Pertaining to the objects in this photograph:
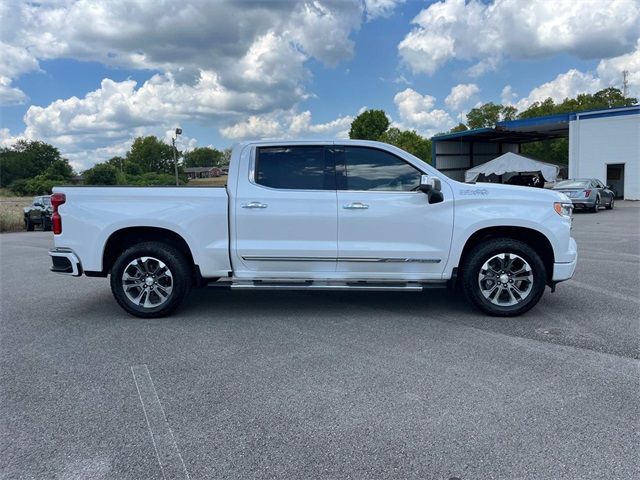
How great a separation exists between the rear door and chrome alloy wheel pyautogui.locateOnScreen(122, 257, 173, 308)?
852mm

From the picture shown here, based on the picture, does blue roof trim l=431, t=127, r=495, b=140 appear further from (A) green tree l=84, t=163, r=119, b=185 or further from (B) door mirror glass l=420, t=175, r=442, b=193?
(A) green tree l=84, t=163, r=119, b=185

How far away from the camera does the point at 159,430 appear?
3.22 m

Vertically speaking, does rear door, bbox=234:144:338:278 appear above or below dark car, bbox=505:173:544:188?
below

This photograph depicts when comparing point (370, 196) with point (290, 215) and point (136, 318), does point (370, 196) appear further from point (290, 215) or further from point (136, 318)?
point (136, 318)

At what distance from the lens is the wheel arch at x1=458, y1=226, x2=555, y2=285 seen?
5.61 meters

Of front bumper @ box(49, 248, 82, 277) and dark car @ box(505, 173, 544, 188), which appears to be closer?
front bumper @ box(49, 248, 82, 277)

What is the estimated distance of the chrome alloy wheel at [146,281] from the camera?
5660 millimetres

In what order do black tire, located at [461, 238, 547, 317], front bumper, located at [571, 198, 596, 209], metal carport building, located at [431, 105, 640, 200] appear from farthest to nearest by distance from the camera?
metal carport building, located at [431, 105, 640, 200], front bumper, located at [571, 198, 596, 209], black tire, located at [461, 238, 547, 317]

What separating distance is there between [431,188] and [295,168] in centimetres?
155

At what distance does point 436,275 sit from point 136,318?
351cm

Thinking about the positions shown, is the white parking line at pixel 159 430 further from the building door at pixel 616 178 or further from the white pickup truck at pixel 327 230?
the building door at pixel 616 178

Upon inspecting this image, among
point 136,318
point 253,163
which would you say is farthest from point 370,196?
point 136,318

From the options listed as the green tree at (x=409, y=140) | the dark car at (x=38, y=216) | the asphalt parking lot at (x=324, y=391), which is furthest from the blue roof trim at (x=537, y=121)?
the green tree at (x=409, y=140)

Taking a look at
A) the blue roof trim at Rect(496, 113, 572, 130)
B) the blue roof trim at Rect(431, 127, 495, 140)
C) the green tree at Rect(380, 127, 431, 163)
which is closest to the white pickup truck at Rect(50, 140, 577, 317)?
the blue roof trim at Rect(496, 113, 572, 130)
